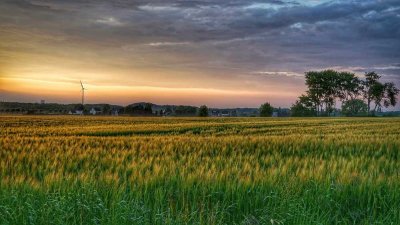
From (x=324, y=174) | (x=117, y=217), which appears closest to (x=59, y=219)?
(x=117, y=217)

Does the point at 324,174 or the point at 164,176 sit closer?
the point at 164,176

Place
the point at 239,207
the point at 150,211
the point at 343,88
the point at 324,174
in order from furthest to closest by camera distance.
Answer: the point at 343,88 → the point at 324,174 → the point at 239,207 → the point at 150,211

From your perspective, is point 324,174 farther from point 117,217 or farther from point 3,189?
point 3,189

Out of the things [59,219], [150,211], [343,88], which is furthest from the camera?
[343,88]

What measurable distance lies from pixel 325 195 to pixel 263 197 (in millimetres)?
1103

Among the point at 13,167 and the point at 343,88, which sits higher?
the point at 343,88

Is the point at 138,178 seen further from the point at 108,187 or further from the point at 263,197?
the point at 263,197

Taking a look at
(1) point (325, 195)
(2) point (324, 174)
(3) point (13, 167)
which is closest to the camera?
(1) point (325, 195)

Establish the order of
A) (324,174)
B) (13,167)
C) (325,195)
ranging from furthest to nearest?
(13,167)
(324,174)
(325,195)

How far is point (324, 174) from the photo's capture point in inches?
342

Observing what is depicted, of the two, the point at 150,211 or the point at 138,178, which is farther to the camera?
the point at 138,178

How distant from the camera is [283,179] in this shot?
8.12m

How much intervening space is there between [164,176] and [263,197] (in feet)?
5.98

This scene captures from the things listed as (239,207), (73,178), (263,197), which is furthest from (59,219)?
(263,197)
